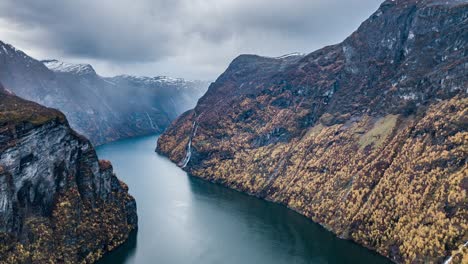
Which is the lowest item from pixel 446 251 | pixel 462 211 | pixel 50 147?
pixel 446 251

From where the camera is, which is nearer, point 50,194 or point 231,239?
point 50,194

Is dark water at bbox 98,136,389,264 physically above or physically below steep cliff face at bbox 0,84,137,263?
below

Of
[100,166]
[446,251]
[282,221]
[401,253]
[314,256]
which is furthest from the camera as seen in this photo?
[282,221]

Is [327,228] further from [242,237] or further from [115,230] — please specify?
[115,230]

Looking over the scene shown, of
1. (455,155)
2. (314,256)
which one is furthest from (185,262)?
(455,155)

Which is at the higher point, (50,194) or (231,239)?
(50,194)

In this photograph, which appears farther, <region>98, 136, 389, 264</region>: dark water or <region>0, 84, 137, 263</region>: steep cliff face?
<region>98, 136, 389, 264</region>: dark water

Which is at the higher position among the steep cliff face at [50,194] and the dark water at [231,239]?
the steep cliff face at [50,194]

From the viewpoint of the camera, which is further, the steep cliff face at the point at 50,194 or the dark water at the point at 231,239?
the dark water at the point at 231,239
